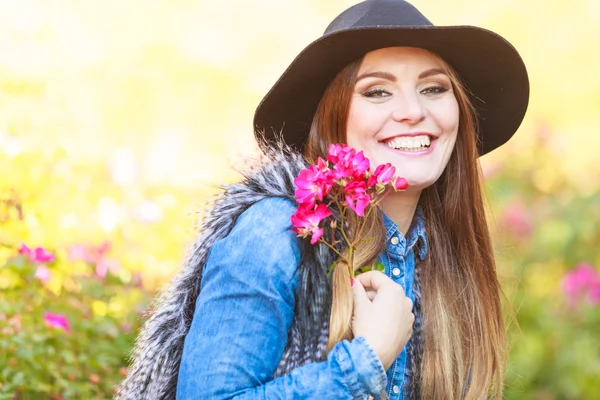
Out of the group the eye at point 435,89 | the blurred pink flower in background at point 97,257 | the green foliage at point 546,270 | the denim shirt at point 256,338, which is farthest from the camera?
the green foliage at point 546,270

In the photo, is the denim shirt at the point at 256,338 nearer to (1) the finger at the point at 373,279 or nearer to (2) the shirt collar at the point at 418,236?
(1) the finger at the point at 373,279

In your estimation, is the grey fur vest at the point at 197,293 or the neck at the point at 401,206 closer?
the grey fur vest at the point at 197,293

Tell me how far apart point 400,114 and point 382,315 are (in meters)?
0.57

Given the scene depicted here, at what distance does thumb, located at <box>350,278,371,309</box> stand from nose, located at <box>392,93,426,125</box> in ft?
1.62

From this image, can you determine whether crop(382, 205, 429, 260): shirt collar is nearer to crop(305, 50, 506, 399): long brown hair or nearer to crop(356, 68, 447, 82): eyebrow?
crop(305, 50, 506, 399): long brown hair

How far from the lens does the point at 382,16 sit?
2215mm

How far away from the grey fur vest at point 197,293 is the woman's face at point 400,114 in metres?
0.20

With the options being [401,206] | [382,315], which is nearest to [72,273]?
[401,206]

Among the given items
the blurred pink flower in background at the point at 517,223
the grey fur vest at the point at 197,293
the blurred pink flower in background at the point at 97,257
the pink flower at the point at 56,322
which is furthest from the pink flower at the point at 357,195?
the blurred pink flower in background at the point at 517,223

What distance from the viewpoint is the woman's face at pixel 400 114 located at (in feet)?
7.06

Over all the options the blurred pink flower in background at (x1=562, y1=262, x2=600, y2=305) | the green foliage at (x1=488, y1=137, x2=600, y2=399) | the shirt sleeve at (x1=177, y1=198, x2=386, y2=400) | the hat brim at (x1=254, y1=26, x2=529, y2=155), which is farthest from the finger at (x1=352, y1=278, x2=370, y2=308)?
the blurred pink flower in background at (x1=562, y1=262, x2=600, y2=305)

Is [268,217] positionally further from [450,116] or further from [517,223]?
[517,223]

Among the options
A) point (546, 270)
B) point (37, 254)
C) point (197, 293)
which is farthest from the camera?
point (546, 270)

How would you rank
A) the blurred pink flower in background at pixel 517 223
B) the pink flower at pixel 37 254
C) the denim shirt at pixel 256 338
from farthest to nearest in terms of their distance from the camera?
the blurred pink flower in background at pixel 517 223 < the pink flower at pixel 37 254 < the denim shirt at pixel 256 338
